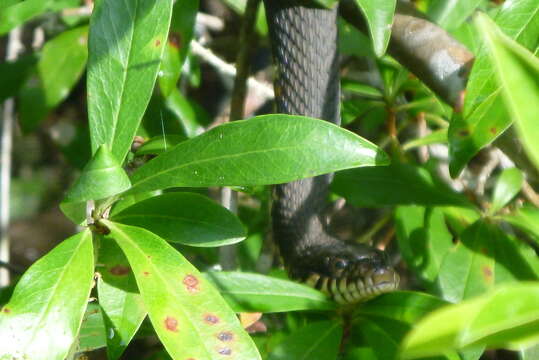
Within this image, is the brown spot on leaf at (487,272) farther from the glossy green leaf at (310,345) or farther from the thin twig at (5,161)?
the thin twig at (5,161)

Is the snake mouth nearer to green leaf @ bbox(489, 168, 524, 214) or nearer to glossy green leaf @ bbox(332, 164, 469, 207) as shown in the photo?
glossy green leaf @ bbox(332, 164, 469, 207)

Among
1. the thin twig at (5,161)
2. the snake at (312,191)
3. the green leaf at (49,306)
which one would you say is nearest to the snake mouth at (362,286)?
the snake at (312,191)

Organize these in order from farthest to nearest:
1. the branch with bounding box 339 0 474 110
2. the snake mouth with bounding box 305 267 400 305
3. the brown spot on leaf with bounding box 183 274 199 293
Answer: the snake mouth with bounding box 305 267 400 305
the branch with bounding box 339 0 474 110
the brown spot on leaf with bounding box 183 274 199 293

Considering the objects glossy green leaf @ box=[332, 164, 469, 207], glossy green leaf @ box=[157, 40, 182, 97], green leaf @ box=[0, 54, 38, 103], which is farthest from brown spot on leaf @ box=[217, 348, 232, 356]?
green leaf @ box=[0, 54, 38, 103]

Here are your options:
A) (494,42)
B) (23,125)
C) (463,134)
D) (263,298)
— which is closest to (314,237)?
(263,298)

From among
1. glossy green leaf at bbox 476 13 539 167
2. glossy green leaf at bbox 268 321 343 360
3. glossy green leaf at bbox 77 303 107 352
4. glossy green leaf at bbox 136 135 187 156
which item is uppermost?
glossy green leaf at bbox 476 13 539 167
